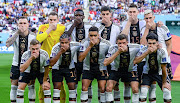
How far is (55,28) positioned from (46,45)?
473 millimetres

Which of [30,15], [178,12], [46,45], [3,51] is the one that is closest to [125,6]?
[178,12]

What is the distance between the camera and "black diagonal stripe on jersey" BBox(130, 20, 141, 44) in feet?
23.4

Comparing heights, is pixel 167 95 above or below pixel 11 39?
below

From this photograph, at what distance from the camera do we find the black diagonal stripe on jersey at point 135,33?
7.13 metres

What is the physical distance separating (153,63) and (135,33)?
3.53 ft

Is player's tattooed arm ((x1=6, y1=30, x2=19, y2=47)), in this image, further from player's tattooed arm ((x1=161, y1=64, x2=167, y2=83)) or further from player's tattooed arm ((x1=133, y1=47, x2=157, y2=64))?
player's tattooed arm ((x1=161, y1=64, x2=167, y2=83))

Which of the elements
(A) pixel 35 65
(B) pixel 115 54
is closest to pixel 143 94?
(B) pixel 115 54

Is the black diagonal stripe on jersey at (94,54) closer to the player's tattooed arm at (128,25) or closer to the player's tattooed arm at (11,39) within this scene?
the player's tattooed arm at (128,25)

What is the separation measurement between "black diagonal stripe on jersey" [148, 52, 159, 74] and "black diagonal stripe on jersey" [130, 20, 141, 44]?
0.90 metres

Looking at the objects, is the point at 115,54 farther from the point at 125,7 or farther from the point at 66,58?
the point at 125,7

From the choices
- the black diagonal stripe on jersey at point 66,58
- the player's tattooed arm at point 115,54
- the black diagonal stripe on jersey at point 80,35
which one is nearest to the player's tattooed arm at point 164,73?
the player's tattooed arm at point 115,54

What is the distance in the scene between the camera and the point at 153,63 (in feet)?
20.6

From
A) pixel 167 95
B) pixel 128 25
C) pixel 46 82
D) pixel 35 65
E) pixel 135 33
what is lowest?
pixel 167 95

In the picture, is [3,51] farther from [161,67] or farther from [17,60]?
[161,67]
